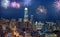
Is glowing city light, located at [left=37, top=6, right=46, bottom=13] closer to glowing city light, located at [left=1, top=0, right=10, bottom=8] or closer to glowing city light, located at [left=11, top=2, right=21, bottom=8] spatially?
glowing city light, located at [left=11, top=2, right=21, bottom=8]

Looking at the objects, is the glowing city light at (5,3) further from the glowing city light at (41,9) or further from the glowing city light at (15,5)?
the glowing city light at (41,9)

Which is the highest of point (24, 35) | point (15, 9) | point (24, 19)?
point (15, 9)

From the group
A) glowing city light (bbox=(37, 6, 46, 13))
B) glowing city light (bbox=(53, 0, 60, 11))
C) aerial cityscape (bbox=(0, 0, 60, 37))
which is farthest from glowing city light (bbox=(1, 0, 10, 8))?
glowing city light (bbox=(53, 0, 60, 11))

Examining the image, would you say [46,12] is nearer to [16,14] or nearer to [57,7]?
[57,7]

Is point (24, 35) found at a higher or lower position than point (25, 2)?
lower

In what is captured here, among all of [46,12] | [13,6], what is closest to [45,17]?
[46,12]

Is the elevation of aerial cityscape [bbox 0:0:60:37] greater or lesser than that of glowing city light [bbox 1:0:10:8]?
lesser

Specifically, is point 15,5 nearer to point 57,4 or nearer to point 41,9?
point 41,9

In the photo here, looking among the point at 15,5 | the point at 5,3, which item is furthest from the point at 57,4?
the point at 5,3
